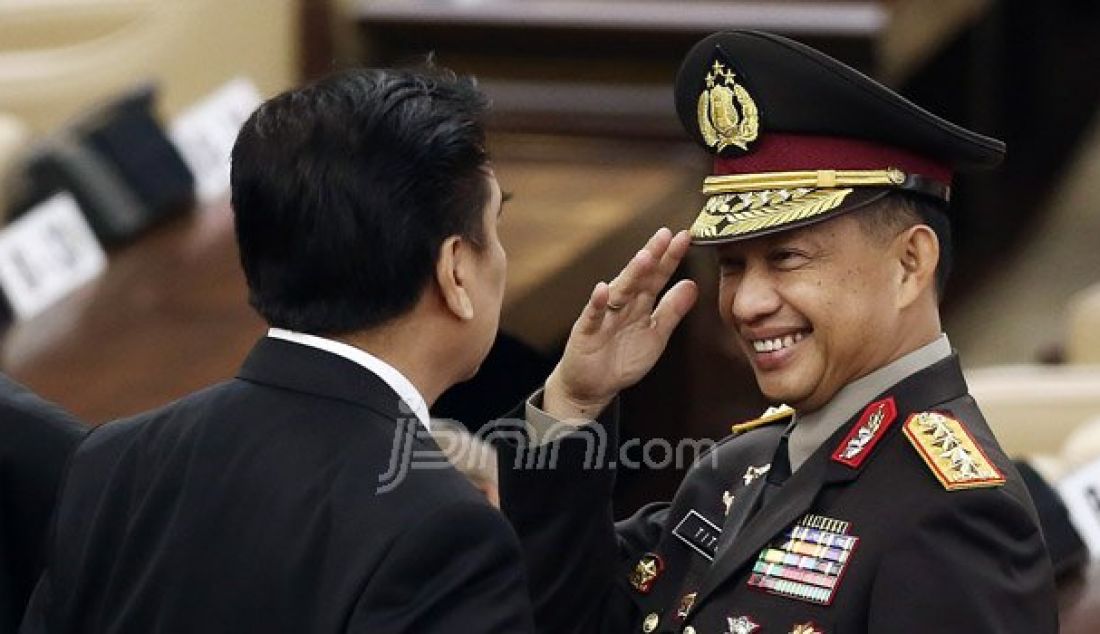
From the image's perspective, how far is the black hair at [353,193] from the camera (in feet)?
5.35

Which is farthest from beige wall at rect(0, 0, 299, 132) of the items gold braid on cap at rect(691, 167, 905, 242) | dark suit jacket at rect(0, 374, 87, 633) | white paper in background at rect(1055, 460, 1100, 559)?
gold braid on cap at rect(691, 167, 905, 242)

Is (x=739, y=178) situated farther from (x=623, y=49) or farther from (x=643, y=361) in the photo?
(x=623, y=49)

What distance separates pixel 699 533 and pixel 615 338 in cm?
18

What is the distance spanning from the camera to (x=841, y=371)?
1.78 meters

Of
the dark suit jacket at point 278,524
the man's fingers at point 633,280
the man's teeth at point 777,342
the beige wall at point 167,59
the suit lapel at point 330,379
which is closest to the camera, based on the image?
the dark suit jacket at point 278,524

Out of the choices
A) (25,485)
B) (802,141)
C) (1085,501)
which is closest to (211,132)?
(1085,501)

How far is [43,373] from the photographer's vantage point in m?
3.94

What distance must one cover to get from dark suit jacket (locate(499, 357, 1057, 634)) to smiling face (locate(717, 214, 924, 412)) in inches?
1.7

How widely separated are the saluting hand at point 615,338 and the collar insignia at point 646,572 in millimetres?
130

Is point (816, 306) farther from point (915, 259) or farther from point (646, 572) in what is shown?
point (646, 572)

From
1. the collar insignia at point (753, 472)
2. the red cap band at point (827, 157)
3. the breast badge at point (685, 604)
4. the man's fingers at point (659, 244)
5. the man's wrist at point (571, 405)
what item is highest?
the red cap band at point (827, 157)

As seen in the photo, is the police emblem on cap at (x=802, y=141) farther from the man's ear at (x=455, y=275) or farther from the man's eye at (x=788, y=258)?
the man's ear at (x=455, y=275)

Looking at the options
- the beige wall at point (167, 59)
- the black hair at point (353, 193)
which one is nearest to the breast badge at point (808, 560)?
the black hair at point (353, 193)

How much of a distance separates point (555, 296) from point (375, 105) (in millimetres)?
2424
